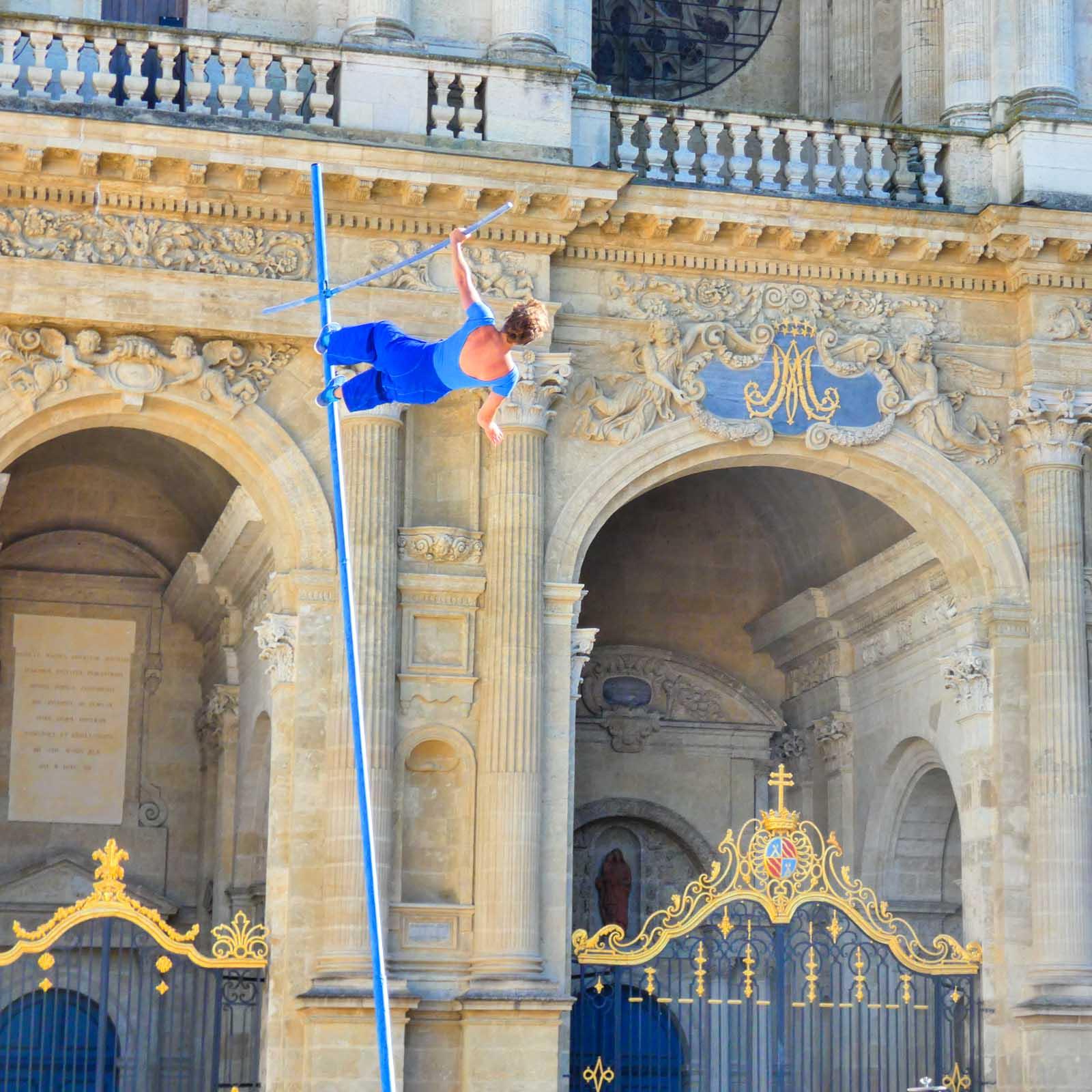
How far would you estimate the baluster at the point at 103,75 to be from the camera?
1728cm

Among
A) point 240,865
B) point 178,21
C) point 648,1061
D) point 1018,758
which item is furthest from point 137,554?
point 1018,758

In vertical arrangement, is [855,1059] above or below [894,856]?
below

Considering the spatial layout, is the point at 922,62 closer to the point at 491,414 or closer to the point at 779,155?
the point at 779,155

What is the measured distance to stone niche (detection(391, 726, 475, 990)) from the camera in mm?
16719

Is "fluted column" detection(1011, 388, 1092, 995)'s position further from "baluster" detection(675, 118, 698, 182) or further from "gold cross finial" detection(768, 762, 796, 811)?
"baluster" detection(675, 118, 698, 182)

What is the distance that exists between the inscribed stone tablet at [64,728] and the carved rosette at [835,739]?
6.09m

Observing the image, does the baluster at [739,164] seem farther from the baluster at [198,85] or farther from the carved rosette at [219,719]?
the carved rosette at [219,719]

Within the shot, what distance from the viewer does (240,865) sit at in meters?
19.9

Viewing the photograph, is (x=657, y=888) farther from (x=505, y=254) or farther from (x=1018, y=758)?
(x=505, y=254)

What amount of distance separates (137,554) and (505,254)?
20.3 feet

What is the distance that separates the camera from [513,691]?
56.0ft

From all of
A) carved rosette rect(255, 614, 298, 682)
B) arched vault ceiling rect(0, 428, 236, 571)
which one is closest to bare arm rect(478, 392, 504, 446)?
carved rosette rect(255, 614, 298, 682)

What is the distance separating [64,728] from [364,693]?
583 cm

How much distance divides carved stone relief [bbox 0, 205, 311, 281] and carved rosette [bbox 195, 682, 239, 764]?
4.60 meters
